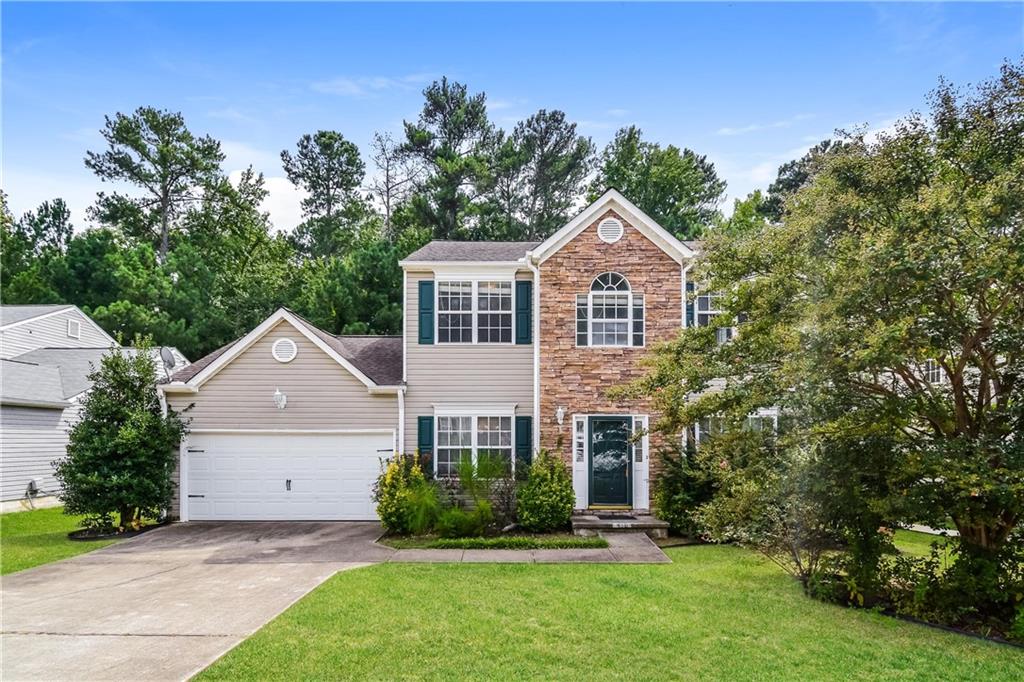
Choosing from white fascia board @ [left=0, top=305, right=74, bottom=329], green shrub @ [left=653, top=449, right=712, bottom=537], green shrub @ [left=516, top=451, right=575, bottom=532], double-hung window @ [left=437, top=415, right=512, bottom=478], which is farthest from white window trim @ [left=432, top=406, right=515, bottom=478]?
white fascia board @ [left=0, top=305, right=74, bottom=329]

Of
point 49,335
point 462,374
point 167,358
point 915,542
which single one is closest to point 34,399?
point 167,358

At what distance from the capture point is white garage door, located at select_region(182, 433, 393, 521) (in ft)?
46.8

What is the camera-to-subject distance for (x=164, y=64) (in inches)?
610

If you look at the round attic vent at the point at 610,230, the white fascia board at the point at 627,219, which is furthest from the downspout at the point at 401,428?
the round attic vent at the point at 610,230

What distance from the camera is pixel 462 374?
47.4 ft

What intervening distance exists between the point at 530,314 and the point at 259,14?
7809 mm

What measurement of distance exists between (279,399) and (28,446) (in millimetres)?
9127

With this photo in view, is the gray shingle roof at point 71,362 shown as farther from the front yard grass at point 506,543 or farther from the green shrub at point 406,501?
the front yard grass at point 506,543

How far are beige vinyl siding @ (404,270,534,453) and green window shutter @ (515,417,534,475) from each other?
213 millimetres

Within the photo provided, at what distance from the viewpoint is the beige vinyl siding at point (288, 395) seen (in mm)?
14297

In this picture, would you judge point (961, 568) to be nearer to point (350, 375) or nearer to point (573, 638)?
point (573, 638)

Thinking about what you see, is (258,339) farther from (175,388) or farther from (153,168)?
(153,168)

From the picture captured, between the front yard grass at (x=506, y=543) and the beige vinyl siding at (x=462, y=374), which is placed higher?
the beige vinyl siding at (x=462, y=374)

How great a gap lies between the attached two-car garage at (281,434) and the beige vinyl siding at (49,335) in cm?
1307
